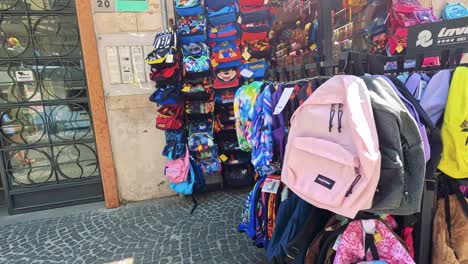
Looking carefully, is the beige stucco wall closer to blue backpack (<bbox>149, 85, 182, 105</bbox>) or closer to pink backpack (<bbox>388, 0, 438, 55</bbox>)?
blue backpack (<bbox>149, 85, 182, 105</bbox>)

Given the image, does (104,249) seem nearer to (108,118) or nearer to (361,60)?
(108,118)

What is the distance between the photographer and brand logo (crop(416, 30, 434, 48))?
189cm

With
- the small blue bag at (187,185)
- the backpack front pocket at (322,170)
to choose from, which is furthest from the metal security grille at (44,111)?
the backpack front pocket at (322,170)

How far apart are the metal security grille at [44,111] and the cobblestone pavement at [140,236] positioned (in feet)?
1.62

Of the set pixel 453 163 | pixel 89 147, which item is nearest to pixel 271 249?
pixel 453 163

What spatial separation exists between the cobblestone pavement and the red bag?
3.64 feet

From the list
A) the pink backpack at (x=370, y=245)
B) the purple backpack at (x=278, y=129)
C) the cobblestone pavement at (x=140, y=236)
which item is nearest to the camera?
the pink backpack at (x=370, y=245)

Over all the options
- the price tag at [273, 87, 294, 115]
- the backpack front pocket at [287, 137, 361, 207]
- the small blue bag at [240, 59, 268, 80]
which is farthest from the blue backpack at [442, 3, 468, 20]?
the backpack front pocket at [287, 137, 361, 207]

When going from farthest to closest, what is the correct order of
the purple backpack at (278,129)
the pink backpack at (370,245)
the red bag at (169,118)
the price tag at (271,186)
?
the red bag at (169,118) < the price tag at (271,186) < the purple backpack at (278,129) < the pink backpack at (370,245)

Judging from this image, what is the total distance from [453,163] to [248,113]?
134 centimetres

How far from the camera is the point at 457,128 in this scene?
1.32 metres

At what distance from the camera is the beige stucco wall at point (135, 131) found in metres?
3.41

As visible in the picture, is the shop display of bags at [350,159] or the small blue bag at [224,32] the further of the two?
the small blue bag at [224,32]

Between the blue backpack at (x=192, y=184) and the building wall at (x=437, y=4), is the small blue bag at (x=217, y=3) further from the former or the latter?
the building wall at (x=437, y=4)
